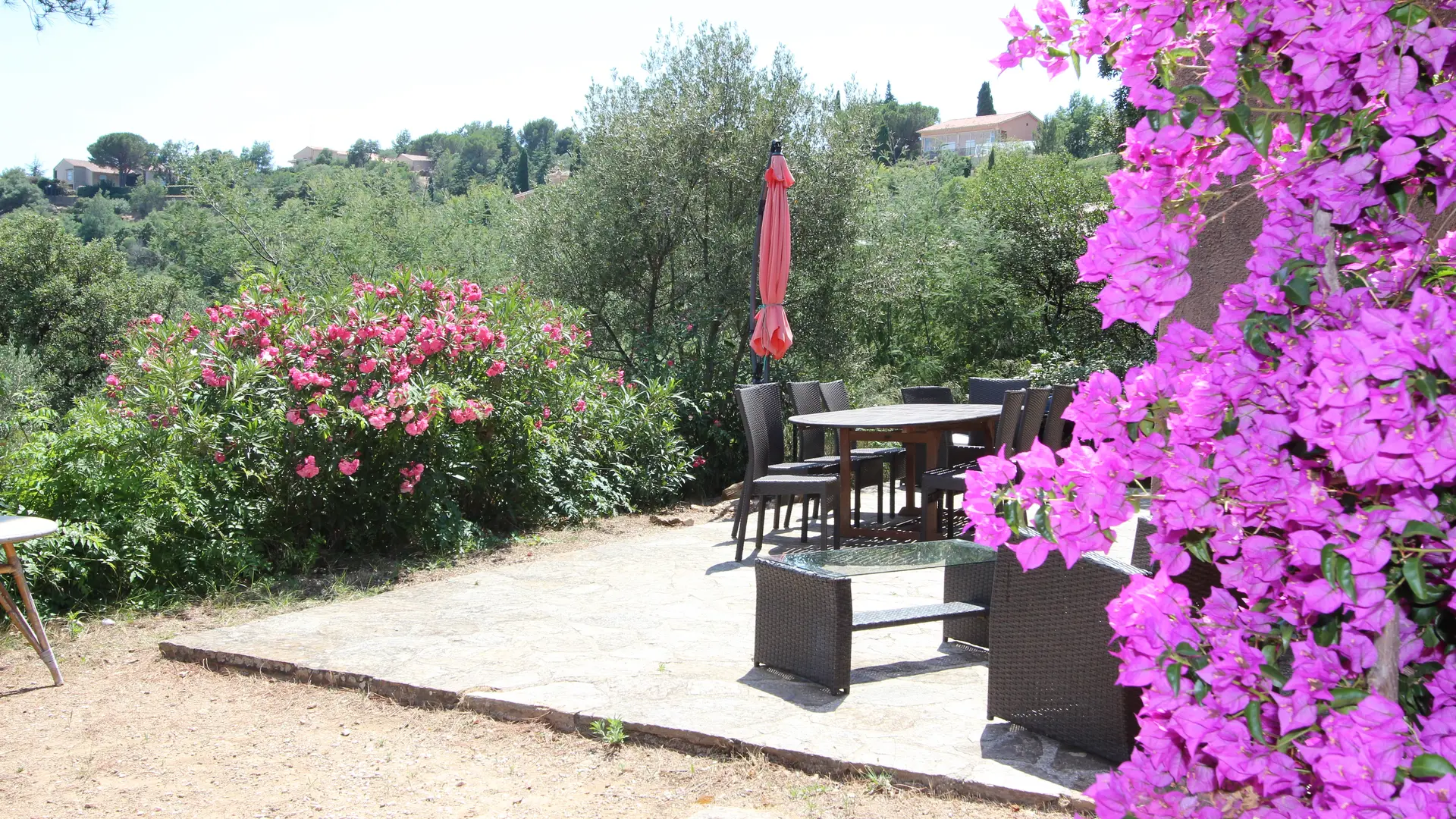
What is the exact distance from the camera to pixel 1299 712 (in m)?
1.22

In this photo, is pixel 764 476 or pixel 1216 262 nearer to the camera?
pixel 1216 262

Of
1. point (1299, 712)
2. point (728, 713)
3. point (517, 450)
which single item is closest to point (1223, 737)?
point (1299, 712)

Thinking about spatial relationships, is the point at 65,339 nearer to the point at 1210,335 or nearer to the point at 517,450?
the point at 517,450

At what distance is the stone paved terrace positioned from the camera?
3.20 meters

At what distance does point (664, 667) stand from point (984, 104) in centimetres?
11417

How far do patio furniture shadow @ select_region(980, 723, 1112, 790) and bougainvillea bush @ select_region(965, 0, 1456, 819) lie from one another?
1622 millimetres

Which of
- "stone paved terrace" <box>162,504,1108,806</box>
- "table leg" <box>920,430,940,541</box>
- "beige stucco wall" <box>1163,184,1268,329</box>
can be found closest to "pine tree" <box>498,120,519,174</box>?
"table leg" <box>920,430,940,541</box>

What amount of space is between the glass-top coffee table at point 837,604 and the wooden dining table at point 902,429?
5.89 ft

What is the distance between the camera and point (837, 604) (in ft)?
12.1

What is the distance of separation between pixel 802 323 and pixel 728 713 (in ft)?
29.5

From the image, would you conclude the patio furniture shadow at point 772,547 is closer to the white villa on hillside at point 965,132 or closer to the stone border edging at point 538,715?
the stone border edging at point 538,715

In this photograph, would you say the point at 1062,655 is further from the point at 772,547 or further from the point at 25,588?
the point at 25,588

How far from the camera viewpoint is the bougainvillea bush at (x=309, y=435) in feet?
17.9

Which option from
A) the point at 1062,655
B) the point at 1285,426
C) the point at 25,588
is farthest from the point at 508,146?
the point at 1285,426
